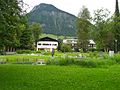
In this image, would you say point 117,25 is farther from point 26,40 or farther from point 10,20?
point 10,20

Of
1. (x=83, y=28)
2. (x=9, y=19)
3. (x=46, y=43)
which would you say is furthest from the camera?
(x=46, y=43)

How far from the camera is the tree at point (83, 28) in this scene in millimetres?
115875

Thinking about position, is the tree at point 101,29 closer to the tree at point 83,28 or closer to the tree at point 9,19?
the tree at point 83,28

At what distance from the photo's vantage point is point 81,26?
116812 mm

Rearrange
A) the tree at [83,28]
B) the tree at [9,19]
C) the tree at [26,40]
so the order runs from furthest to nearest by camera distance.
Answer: the tree at [83,28], the tree at [26,40], the tree at [9,19]

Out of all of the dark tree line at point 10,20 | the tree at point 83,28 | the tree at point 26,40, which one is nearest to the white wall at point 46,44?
the tree at point 83,28

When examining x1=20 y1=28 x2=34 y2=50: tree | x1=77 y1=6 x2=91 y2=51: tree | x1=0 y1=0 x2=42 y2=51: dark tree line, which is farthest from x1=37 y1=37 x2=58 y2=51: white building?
x1=0 y1=0 x2=42 y2=51: dark tree line

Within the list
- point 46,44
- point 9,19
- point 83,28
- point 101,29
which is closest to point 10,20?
point 9,19

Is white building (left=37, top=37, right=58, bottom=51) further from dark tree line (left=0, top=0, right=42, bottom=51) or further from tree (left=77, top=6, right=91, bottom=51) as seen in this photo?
dark tree line (left=0, top=0, right=42, bottom=51)

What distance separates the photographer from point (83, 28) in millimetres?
116750

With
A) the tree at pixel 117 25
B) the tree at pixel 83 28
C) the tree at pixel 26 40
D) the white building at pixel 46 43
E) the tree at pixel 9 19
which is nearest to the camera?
the tree at pixel 9 19

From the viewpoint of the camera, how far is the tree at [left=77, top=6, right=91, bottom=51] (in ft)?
380

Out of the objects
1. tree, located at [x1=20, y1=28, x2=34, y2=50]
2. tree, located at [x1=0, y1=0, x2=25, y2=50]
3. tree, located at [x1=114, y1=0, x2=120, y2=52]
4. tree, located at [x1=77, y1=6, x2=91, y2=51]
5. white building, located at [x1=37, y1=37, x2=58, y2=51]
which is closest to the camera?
tree, located at [x1=0, y1=0, x2=25, y2=50]

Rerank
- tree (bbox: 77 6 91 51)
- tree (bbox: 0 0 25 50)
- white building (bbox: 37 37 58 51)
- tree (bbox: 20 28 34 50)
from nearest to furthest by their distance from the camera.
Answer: tree (bbox: 0 0 25 50)
tree (bbox: 20 28 34 50)
tree (bbox: 77 6 91 51)
white building (bbox: 37 37 58 51)
